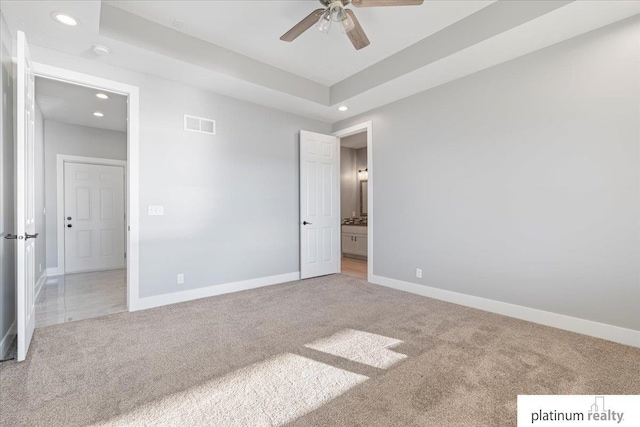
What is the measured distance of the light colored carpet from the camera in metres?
1.61

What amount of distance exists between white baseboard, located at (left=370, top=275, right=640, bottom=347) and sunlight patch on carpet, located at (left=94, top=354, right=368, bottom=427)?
2.08 meters

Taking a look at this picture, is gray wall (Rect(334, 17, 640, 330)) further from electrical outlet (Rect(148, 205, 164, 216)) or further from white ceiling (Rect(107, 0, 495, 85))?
electrical outlet (Rect(148, 205, 164, 216))

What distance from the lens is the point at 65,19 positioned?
2398 mm

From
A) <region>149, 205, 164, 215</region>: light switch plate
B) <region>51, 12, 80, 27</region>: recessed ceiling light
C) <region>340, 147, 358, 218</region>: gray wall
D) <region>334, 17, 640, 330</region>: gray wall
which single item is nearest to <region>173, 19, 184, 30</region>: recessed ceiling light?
<region>51, 12, 80, 27</region>: recessed ceiling light

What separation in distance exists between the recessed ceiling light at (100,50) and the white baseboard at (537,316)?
14.4ft

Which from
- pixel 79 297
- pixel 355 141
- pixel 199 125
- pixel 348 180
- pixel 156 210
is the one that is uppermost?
pixel 355 141

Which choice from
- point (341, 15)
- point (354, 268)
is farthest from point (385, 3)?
point (354, 268)

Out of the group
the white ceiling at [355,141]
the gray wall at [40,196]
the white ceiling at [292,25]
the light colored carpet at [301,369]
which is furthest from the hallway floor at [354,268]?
the gray wall at [40,196]

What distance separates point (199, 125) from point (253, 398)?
3273mm

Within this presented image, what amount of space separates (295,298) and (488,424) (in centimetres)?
255

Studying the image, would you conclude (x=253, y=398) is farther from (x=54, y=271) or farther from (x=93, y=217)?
(x=93, y=217)

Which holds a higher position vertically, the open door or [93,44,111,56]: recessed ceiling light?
[93,44,111,56]: recessed ceiling light

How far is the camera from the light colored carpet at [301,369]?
1608 mm

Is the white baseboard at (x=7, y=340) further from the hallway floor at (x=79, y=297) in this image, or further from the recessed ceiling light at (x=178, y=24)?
the recessed ceiling light at (x=178, y=24)
